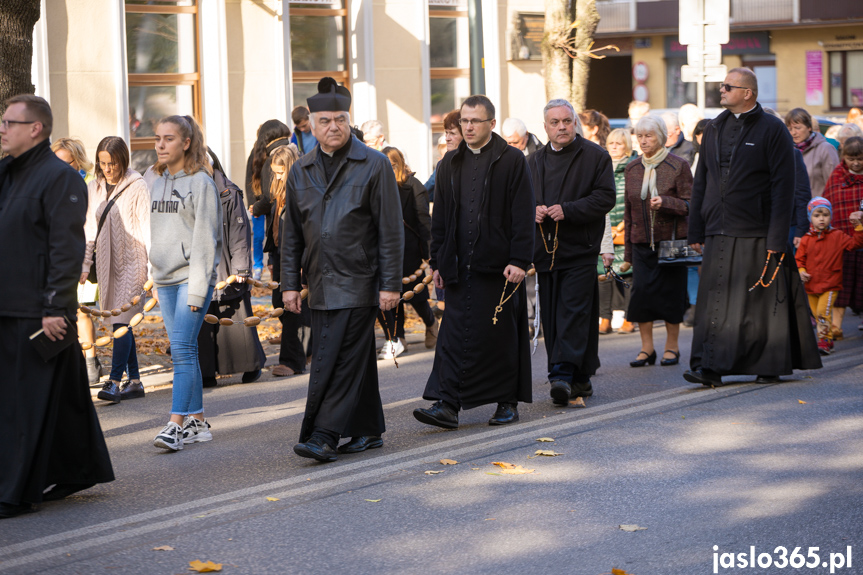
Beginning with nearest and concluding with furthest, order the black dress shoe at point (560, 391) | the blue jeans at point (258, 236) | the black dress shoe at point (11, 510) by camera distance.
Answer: the black dress shoe at point (11, 510) → the black dress shoe at point (560, 391) → the blue jeans at point (258, 236)

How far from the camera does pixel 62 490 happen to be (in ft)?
20.0

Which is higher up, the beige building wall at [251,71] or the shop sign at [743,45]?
the shop sign at [743,45]

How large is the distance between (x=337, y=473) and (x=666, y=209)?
482 centimetres

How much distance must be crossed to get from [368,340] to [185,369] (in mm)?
1243

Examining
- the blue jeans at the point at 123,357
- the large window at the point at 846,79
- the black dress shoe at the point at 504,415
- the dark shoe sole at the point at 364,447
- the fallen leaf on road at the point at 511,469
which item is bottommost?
the fallen leaf on road at the point at 511,469

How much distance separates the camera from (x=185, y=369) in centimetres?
731

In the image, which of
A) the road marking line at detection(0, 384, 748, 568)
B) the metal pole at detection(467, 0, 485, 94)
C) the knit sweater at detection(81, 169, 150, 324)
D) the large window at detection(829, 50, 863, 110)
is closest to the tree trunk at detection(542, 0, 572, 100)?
the metal pole at detection(467, 0, 485, 94)

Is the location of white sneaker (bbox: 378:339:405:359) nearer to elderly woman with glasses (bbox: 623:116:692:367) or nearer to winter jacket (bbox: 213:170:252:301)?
winter jacket (bbox: 213:170:252:301)

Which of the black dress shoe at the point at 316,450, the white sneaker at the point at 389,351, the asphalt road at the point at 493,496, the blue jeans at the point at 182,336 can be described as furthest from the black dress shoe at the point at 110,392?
the black dress shoe at the point at 316,450

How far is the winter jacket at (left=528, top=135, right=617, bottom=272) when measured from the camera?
8367 mm

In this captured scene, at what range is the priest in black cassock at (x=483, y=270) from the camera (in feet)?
25.0

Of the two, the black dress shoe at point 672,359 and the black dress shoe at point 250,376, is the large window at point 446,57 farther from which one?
the black dress shoe at point 250,376

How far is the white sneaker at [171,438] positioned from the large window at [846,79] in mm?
38659

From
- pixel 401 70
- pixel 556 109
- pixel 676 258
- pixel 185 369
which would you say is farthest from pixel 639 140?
pixel 401 70
